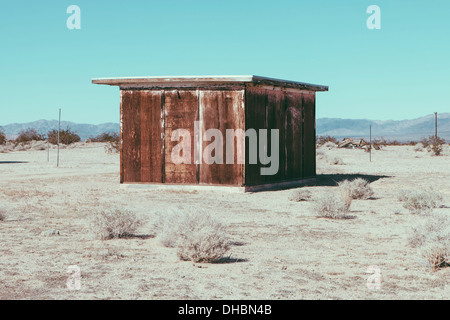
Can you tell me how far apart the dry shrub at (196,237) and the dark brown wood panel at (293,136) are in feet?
33.8

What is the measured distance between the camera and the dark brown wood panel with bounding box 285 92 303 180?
18.5 meters

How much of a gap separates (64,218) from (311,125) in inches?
431

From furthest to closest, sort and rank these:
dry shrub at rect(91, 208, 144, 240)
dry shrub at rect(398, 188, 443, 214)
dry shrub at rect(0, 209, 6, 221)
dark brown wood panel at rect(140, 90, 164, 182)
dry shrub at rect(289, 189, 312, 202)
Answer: dark brown wood panel at rect(140, 90, 164, 182) → dry shrub at rect(289, 189, 312, 202) → dry shrub at rect(398, 188, 443, 214) → dry shrub at rect(0, 209, 6, 221) → dry shrub at rect(91, 208, 144, 240)

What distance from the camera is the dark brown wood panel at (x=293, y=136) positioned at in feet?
60.5

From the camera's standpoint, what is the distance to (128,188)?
1747 centimetres

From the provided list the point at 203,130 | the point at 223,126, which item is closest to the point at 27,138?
the point at 203,130

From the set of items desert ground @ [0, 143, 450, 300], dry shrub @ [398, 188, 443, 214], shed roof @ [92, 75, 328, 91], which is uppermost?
shed roof @ [92, 75, 328, 91]

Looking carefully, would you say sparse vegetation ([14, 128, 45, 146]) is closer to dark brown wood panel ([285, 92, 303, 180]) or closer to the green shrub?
the green shrub

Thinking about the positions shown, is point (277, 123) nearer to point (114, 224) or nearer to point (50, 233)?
point (114, 224)

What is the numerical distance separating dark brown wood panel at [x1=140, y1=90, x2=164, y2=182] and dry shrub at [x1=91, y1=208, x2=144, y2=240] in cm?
751

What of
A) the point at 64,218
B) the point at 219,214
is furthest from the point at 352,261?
the point at 64,218

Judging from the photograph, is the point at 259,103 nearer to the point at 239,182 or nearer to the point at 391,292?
the point at 239,182

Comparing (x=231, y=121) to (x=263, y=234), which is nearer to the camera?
(x=263, y=234)

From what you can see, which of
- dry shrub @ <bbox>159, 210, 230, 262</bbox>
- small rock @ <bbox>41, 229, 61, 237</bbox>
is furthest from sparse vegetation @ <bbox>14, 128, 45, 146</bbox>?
dry shrub @ <bbox>159, 210, 230, 262</bbox>
